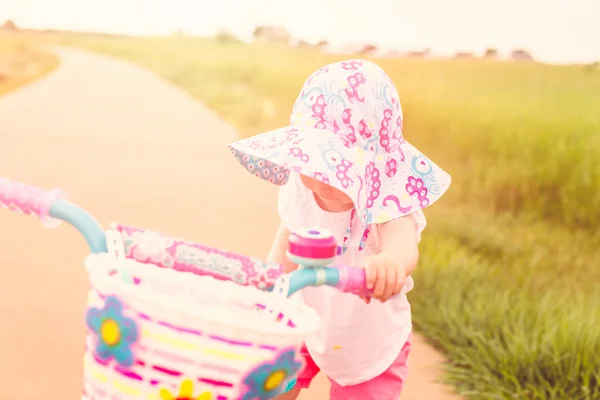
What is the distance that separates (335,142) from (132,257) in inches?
16.1

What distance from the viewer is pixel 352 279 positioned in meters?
0.78

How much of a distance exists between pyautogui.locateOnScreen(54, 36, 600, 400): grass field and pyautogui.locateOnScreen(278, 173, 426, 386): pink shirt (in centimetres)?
48

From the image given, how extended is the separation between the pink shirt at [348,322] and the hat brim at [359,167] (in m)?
0.11

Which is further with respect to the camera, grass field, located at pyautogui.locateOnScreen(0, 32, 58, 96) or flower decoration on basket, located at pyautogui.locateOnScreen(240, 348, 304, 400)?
grass field, located at pyautogui.locateOnScreen(0, 32, 58, 96)

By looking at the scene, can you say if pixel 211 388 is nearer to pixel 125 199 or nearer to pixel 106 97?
pixel 125 199

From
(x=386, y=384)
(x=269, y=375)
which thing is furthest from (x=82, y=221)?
(x=386, y=384)

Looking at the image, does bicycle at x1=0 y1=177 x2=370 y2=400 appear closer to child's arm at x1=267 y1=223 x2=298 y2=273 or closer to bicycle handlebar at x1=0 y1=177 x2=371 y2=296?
bicycle handlebar at x1=0 y1=177 x2=371 y2=296

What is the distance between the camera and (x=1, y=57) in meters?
3.90

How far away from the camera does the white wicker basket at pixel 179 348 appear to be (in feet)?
2.18

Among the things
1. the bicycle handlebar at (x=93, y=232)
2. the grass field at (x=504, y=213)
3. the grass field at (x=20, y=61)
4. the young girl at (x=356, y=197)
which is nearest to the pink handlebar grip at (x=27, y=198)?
the bicycle handlebar at (x=93, y=232)

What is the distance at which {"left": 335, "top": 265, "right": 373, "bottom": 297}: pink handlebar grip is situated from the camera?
0.78 m

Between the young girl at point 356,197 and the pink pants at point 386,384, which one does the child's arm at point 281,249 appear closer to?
the young girl at point 356,197

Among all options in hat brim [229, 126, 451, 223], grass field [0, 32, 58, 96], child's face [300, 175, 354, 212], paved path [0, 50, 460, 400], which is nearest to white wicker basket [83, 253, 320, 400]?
hat brim [229, 126, 451, 223]

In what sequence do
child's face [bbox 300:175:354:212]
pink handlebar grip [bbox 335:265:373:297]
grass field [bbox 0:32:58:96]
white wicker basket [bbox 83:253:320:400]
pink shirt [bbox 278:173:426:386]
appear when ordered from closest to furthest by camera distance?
1. white wicker basket [bbox 83:253:320:400]
2. pink handlebar grip [bbox 335:265:373:297]
3. child's face [bbox 300:175:354:212]
4. pink shirt [bbox 278:173:426:386]
5. grass field [bbox 0:32:58:96]
